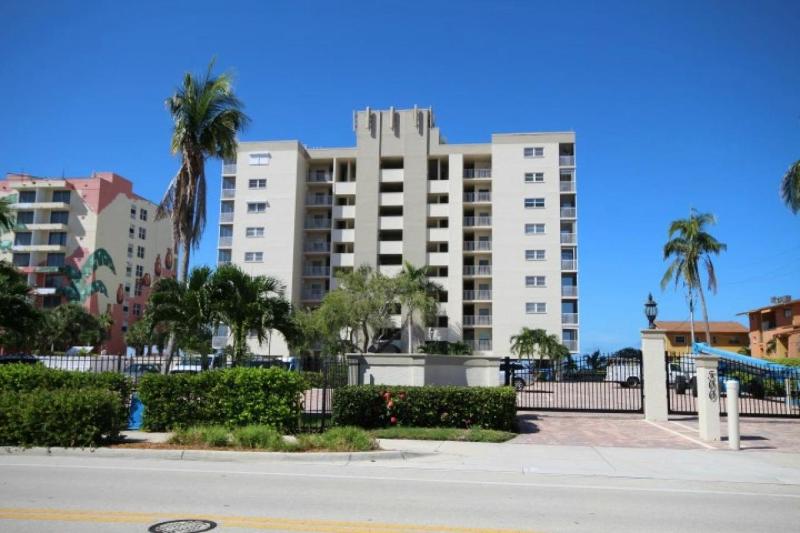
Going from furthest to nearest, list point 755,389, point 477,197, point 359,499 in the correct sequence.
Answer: point 477,197, point 755,389, point 359,499

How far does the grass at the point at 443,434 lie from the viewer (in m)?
14.3

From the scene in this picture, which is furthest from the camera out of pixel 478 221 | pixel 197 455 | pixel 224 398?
pixel 478 221

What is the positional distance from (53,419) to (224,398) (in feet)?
11.4

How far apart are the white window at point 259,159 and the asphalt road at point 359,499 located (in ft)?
184

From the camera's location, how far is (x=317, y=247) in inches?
2606

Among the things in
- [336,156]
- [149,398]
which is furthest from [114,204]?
[149,398]

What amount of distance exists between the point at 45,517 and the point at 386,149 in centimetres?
5977

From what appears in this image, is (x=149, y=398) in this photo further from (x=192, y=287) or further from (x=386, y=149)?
(x=386, y=149)

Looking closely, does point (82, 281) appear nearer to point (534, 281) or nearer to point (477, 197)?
point (477, 197)

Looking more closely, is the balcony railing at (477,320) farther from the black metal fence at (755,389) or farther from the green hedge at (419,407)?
the green hedge at (419,407)

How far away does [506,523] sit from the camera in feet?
23.4

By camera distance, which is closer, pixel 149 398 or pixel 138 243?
pixel 149 398

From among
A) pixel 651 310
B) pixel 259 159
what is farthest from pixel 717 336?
pixel 651 310

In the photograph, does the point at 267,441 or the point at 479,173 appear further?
the point at 479,173
